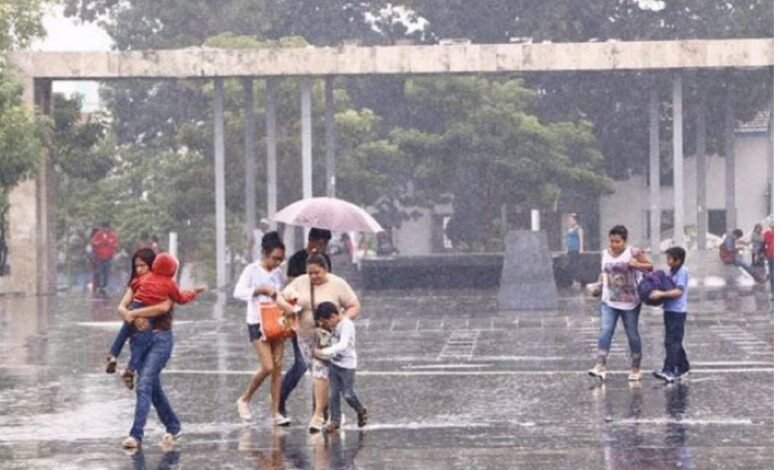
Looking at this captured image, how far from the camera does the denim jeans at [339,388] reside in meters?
14.9

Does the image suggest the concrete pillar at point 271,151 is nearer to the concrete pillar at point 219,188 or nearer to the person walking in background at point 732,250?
the concrete pillar at point 219,188

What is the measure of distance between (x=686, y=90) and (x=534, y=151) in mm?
5646

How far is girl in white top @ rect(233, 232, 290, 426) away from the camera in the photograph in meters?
15.4

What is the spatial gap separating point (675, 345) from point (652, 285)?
594mm

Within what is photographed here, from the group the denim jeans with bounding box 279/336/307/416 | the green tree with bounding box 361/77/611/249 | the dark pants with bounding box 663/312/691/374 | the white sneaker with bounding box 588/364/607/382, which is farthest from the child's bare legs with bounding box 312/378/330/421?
the green tree with bounding box 361/77/611/249

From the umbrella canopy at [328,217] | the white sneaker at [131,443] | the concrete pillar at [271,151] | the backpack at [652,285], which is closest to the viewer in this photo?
the white sneaker at [131,443]

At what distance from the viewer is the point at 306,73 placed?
4303cm

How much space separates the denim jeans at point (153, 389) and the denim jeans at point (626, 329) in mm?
5363

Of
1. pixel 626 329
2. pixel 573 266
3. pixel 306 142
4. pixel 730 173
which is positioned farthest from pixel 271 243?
pixel 730 173

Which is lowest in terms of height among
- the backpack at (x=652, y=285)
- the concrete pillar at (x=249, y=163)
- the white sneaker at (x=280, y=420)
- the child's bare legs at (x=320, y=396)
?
the white sneaker at (x=280, y=420)

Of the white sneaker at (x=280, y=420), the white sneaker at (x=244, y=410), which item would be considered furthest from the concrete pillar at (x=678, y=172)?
the white sneaker at (x=280, y=420)

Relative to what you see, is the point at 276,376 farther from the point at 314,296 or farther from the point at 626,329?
the point at 626,329

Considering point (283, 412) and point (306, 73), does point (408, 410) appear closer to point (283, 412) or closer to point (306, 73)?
point (283, 412)

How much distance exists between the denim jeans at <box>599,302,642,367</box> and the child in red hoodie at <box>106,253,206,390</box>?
546 cm
